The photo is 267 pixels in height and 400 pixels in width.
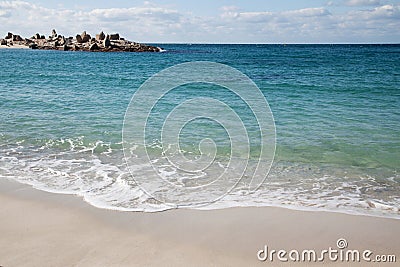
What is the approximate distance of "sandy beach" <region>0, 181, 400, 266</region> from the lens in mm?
4691

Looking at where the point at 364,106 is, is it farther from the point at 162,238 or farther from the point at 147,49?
the point at 147,49

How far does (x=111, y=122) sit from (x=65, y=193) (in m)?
6.40

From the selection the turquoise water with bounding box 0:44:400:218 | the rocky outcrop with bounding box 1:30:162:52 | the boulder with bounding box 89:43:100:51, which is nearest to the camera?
the turquoise water with bounding box 0:44:400:218

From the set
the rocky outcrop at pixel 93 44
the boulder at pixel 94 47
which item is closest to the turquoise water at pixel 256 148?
the boulder at pixel 94 47

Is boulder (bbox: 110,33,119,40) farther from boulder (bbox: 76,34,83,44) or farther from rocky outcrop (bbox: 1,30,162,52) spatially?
boulder (bbox: 76,34,83,44)

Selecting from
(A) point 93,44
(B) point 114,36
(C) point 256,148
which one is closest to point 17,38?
(B) point 114,36

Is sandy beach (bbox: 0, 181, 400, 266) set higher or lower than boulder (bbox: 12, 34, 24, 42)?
lower

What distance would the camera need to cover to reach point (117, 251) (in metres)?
4.84

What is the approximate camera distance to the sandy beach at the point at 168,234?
4.69 metres

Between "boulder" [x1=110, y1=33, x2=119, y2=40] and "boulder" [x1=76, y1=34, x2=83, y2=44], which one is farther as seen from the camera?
"boulder" [x1=110, y1=33, x2=119, y2=40]

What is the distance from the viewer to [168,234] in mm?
5320

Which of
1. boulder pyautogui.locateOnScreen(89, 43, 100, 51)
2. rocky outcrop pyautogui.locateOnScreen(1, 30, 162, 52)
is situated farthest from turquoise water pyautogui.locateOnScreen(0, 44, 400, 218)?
rocky outcrop pyautogui.locateOnScreen(1, 30, 162, 52)

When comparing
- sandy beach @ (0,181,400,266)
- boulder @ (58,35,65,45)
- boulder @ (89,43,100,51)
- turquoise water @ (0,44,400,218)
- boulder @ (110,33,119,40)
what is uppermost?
boulder @ (110,33,119,40)

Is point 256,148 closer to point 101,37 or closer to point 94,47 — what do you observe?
point 94,47
